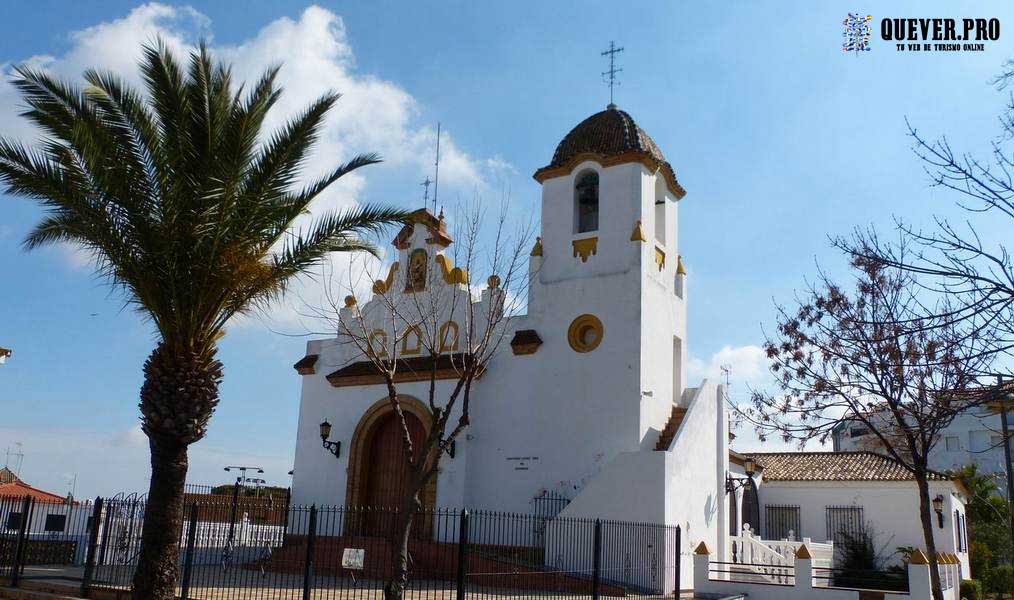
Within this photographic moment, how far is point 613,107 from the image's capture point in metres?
21.4

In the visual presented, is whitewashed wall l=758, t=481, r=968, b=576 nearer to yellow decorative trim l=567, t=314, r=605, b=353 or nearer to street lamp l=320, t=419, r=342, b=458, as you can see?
yellow decorative trim l=567, t=314, r=605, b=353

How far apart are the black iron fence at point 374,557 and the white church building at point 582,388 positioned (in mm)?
753

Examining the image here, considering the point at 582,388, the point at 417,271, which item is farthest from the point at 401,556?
the point at 417,271

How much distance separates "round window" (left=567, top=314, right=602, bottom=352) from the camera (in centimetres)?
1889

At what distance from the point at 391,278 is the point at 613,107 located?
7.18 meters

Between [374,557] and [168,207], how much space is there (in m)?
9.24

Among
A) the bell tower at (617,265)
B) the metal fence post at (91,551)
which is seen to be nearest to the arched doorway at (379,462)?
the bell tower at (617,265)

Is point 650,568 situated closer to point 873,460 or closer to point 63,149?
point 63,149

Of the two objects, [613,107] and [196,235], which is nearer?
[196,235]

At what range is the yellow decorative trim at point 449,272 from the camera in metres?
20.5

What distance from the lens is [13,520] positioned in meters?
15.8

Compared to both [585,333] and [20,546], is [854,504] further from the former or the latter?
[20,546]

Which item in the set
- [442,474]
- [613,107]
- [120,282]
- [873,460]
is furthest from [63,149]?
[873,460]

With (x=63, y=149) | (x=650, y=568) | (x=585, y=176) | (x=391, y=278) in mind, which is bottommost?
(x=650, y=568)
